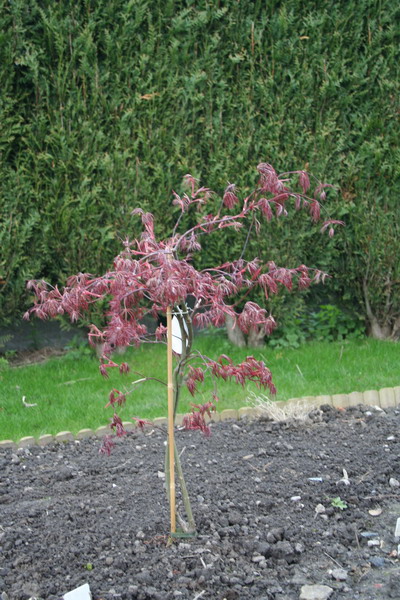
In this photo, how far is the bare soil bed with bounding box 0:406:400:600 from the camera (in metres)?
2.78

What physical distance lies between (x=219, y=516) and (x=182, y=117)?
165 inches

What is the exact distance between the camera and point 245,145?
6516 mm

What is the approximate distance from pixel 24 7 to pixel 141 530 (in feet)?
15.5

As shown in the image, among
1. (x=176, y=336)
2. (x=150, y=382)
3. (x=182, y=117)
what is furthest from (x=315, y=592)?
(x=182, y=117)

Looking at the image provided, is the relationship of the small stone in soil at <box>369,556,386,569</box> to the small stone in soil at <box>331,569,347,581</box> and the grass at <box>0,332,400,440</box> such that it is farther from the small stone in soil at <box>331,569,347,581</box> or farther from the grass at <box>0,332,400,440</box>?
the grass at <box>0,332,400,440</box>

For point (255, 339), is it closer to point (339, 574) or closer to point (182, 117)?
point (182, 117)

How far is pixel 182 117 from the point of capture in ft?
21.5

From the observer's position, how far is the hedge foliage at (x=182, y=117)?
621 cm

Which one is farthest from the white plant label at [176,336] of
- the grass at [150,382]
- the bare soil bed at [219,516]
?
the grass at [150,382]

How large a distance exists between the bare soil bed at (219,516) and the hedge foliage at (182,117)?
7.97 feet

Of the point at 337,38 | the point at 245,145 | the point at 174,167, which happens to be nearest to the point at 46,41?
the point at 174,167

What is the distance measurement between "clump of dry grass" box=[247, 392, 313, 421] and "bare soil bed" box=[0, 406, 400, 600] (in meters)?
0.06

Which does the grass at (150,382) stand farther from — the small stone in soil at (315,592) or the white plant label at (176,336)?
the small stone in soil at (315,592)

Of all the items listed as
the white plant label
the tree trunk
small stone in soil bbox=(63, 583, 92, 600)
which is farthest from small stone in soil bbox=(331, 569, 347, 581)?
the tree trunk
